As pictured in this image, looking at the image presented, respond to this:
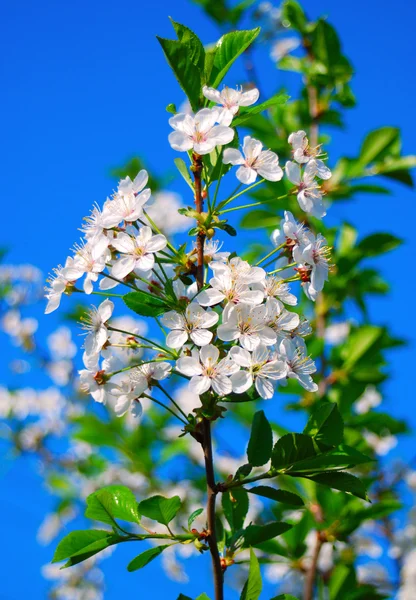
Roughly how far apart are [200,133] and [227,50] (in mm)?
249

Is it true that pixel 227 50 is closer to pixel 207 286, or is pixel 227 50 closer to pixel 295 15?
pixel 207 286

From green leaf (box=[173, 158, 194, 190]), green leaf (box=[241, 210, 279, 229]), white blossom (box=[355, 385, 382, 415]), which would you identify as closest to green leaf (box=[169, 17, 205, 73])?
green leaf (box=[173, 158, 194, 190])

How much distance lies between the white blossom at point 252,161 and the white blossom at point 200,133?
34mm

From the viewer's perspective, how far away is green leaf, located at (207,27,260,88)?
1313 millimetres

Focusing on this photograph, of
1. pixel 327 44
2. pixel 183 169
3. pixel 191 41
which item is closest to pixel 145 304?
pixel 183 169

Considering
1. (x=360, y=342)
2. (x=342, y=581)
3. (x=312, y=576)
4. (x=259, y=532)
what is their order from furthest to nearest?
(x=360, y=342) < (x=312, y=576) < (x=342, y=581) < (x=259, y=532)

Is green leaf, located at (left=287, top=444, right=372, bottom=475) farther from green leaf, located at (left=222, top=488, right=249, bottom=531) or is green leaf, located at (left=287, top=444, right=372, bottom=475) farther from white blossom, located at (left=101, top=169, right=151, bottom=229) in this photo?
white blossom, located at (left=101, top=169, right=151, bottom=229)

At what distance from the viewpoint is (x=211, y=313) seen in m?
1.15

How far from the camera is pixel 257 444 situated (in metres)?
1.21

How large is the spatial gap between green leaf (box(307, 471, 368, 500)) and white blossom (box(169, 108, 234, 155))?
25.5 inches

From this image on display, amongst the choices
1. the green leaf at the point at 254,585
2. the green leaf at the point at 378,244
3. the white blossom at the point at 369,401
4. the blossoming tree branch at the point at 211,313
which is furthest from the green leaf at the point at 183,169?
the white blossom at the point at 369,401

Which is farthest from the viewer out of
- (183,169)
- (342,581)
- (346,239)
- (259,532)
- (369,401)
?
(369,401)

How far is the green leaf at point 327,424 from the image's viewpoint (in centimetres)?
116

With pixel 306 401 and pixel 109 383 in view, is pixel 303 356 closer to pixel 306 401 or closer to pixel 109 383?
pixel 109 383
